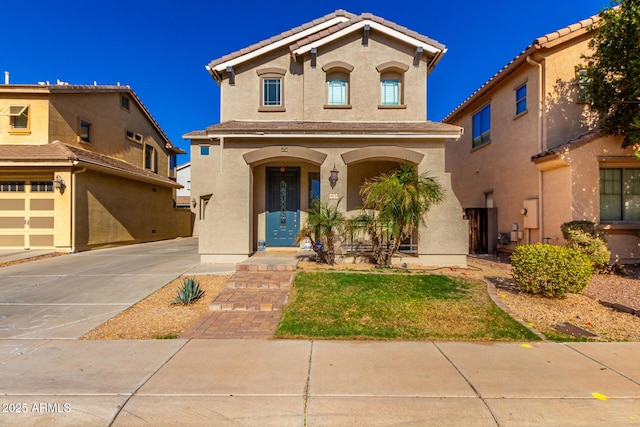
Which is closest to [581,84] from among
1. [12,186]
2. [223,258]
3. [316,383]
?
[316,383]

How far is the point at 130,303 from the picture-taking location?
6426 mm

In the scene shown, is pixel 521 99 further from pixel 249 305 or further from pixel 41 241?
pixel 41 241

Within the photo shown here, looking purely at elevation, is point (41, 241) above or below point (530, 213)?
below

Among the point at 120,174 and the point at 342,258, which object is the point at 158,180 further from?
the point at 342,258

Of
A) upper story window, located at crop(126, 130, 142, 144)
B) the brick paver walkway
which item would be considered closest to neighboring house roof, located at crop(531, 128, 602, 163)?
the brick paver walkway

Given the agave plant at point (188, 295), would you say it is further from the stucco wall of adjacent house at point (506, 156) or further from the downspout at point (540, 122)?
the stucco wall of adjacent house at point (506, 156)

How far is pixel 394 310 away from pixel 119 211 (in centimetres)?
1484

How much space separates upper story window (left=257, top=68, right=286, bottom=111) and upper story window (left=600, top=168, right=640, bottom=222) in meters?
11.0

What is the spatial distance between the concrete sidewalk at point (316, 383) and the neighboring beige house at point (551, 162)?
7247 mm

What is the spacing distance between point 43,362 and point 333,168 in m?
7.69

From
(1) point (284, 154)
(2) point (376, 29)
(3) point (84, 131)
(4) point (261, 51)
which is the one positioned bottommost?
(1) point (284, 154)

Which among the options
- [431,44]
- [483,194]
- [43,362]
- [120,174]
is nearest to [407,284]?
[43,362]

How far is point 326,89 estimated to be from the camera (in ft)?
35.5

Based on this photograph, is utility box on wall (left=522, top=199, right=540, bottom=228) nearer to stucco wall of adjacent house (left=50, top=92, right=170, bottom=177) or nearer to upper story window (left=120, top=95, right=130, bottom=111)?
stucco wall of adjacent house (left=50, top=92, right=170, bottom=177)
